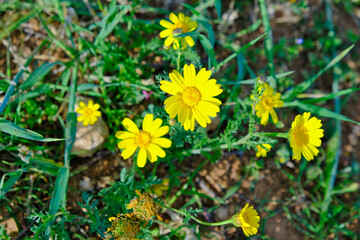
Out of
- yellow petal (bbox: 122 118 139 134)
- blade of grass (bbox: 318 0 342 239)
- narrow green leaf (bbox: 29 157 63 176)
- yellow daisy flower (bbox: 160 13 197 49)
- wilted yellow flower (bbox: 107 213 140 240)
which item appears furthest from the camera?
blade of grass (bbox: 318 0 342 239)

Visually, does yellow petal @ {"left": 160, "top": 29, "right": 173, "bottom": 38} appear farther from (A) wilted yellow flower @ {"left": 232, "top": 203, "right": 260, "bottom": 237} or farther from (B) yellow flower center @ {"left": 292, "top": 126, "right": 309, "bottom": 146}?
(A) wilted yellow flower @ {"left": 232, "top": 203, "right": 260, "bottom": 237}

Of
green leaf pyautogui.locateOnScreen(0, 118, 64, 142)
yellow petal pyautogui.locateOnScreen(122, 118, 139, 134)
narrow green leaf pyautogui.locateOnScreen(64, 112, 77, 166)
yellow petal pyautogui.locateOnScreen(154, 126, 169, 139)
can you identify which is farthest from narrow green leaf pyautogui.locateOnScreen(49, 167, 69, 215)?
yellow petal pyautogui.locateOnScreen(154, 126, 169, 139)

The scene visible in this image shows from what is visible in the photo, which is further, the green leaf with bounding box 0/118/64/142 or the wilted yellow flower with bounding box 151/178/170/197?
the wilted yellow flower with bounding box 151/178/170/197

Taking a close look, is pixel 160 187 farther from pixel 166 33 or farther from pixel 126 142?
pixel 166 33

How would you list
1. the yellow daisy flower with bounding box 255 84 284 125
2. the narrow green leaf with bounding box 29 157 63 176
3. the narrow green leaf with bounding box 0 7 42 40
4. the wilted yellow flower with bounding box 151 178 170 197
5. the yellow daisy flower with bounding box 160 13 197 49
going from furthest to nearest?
the narrow green leaf with bounding box 0 7 42 40 → the wilted yellow flower with bounding box 151 178 170 197 → the narrow green leaf with bounding box 29 157 63 176 → the yellow daisy flower with bounding box 255 84 284 125 → the yellow daisy flower with bounding box 160 13 197 49

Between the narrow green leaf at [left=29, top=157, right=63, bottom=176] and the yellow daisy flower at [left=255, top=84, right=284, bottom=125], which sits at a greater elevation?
the yellow daisy flower at [left=255, top=84, right=284, bottom=125]

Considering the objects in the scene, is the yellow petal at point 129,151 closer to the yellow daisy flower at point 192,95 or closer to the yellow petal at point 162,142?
the yellow petal at point 162,142
